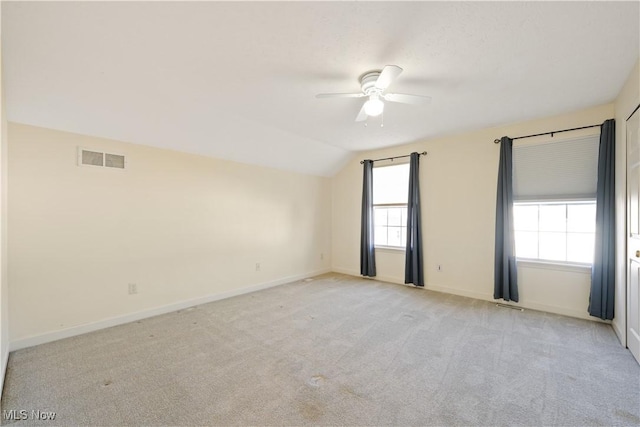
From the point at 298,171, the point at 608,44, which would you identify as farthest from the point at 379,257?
the point at 608,44

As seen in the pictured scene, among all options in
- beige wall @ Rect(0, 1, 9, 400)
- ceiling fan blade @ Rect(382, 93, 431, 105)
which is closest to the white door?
ceiling fan blade @ Rect(382, 93, 431, 105)

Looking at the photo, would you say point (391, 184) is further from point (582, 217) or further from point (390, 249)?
point (582, 217)

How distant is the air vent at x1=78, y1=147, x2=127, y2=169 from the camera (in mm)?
2881

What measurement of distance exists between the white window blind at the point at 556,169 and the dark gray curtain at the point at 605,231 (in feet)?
0.55

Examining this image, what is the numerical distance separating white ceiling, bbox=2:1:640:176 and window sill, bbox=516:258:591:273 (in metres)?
1.87

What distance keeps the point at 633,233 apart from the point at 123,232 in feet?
16.9

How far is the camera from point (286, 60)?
6.96 feet

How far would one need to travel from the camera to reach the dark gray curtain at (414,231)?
4.52 metres

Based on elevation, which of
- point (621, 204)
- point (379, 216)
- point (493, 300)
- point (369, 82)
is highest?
point (369, 82)

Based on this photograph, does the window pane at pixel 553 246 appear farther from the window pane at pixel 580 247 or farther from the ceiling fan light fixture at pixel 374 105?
the ceiling fan light fixture at pixel 374 105

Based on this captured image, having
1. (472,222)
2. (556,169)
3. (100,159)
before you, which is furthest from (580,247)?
(100,159)

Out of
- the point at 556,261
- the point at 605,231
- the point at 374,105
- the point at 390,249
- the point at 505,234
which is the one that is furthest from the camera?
the point at 390,249

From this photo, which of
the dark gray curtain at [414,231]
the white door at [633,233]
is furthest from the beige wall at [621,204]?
the dark gray curtain at [414,231]

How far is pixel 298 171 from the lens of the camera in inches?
205
